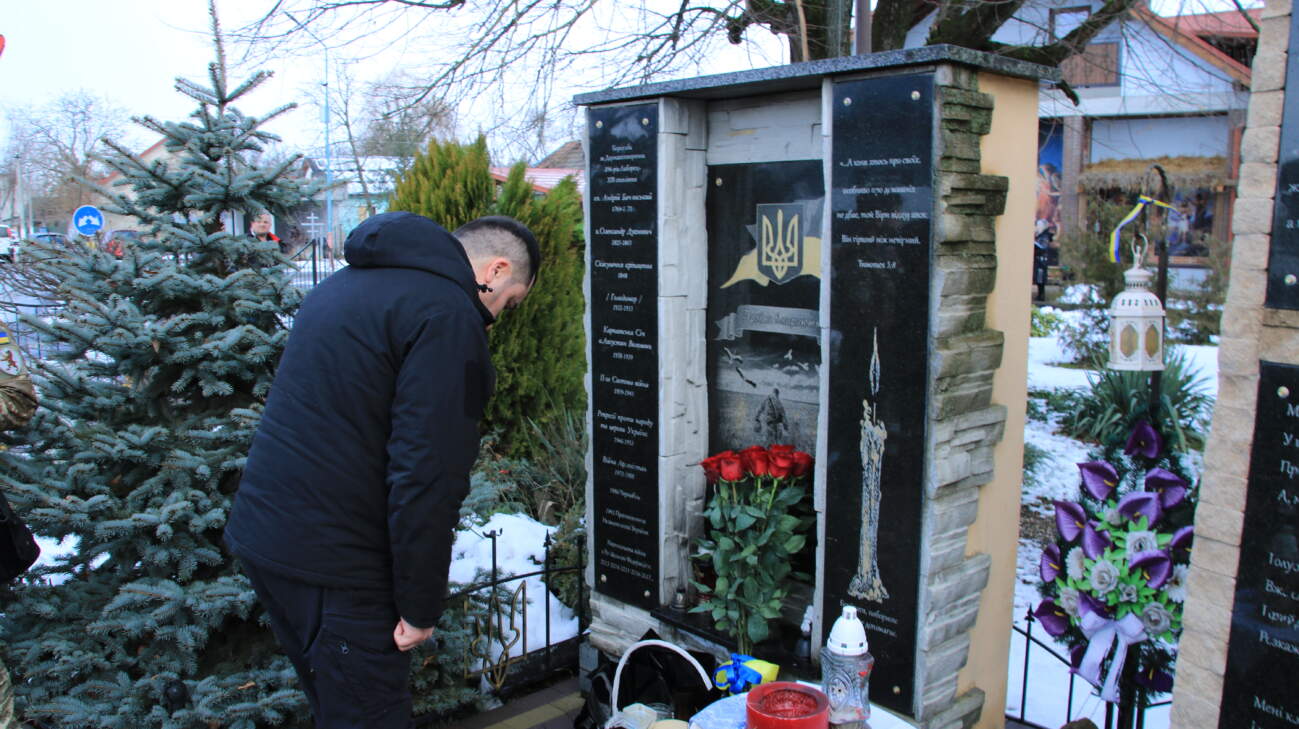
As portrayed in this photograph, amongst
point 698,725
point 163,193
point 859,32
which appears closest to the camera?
point 698,725

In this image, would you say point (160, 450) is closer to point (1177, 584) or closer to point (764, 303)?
point (764, 303)

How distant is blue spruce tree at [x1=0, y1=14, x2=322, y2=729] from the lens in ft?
10.8

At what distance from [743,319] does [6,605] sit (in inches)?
118

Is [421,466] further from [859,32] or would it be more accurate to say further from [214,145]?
[859,32]

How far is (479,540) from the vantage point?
555 cm

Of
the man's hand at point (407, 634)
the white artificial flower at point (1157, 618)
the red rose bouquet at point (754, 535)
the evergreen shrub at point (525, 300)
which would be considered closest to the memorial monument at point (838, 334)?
the red rose bouquet at point (754, 535)

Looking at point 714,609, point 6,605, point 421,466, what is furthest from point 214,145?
point 714,609

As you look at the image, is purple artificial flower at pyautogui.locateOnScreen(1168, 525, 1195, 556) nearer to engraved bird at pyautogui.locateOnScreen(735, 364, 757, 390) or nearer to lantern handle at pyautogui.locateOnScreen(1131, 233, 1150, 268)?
lantern handle at pyautogui.locateOnScreen(1131, 233, 1150, 268)

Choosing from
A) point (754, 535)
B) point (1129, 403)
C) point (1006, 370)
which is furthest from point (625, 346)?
point (1129, 403)

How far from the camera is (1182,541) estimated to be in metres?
2.81

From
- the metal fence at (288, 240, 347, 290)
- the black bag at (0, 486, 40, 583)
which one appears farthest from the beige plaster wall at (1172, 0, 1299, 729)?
the black bag at (0, 486, 40, 583)

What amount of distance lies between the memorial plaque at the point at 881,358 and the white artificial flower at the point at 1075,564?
1.54 ft

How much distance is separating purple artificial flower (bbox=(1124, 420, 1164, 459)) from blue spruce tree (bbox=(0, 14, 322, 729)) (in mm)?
2905

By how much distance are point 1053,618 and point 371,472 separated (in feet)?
7.29
